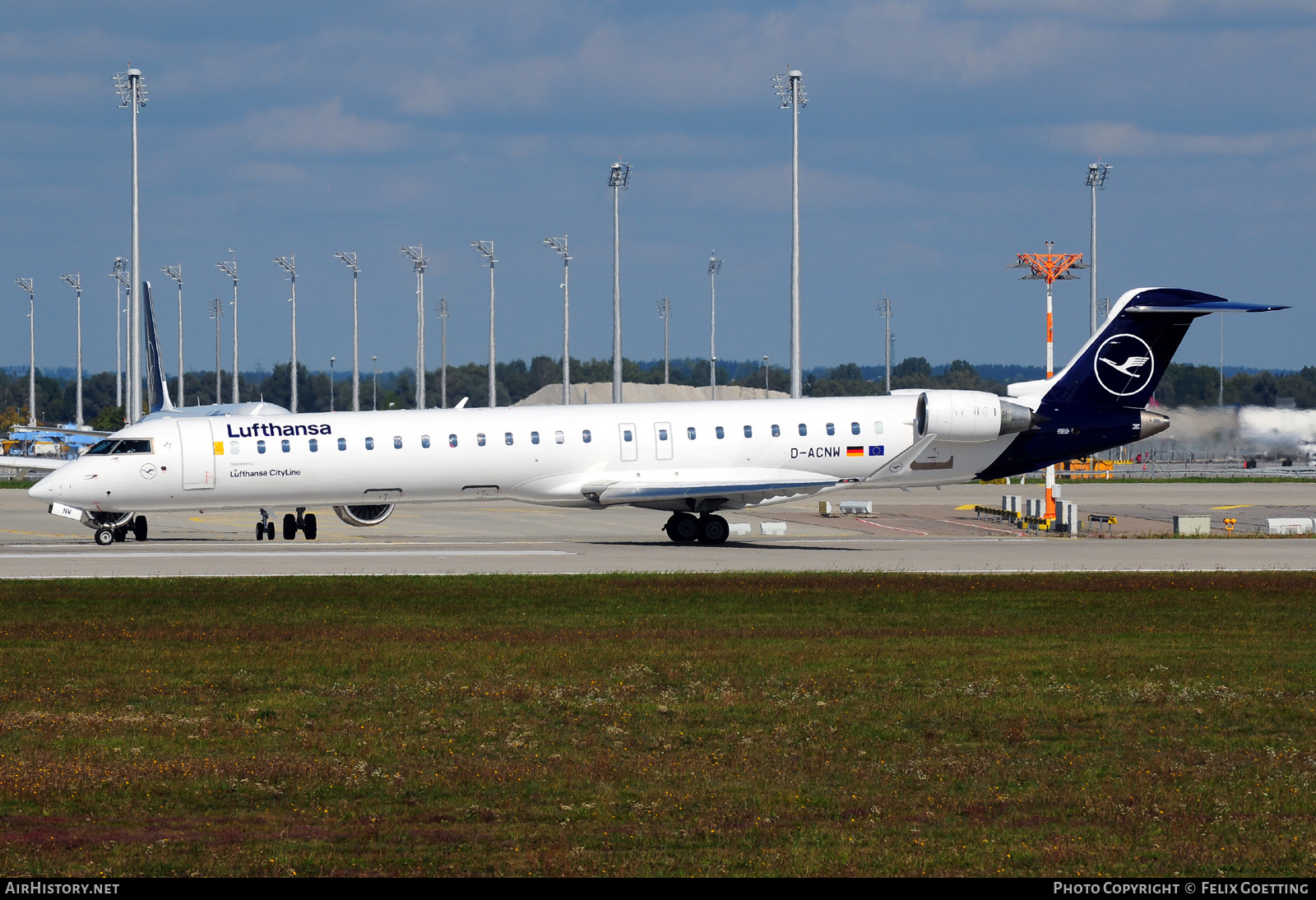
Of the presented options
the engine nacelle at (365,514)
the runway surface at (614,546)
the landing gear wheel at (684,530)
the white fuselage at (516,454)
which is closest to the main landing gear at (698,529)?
the landing gear wheel at (684,530)

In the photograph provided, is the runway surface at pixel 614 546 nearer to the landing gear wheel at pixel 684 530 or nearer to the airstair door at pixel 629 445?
the landing gear wheel at pixel 684 530

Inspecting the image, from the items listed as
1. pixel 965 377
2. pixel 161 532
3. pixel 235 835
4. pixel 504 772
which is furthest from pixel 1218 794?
pixel 965 377

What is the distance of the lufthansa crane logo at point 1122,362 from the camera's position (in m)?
35.8

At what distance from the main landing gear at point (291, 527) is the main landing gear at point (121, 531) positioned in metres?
2.83

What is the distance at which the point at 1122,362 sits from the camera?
35812 millimetres

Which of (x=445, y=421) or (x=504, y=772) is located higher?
(x=445, y=421)

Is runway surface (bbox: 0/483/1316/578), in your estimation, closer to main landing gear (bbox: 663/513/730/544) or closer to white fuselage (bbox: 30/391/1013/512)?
main landing gear (bbox: 663/513/730/544)

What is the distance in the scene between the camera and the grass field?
941 cm

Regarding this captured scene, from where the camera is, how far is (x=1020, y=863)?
29.8ft

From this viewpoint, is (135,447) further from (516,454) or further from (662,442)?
(662,442)

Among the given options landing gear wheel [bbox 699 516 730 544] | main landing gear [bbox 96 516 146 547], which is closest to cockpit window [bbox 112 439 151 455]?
main landing gear [bbox 96 516 146 547]

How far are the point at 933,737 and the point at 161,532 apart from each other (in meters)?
32.3

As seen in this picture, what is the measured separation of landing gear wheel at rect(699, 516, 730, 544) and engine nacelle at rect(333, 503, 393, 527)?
779cm
